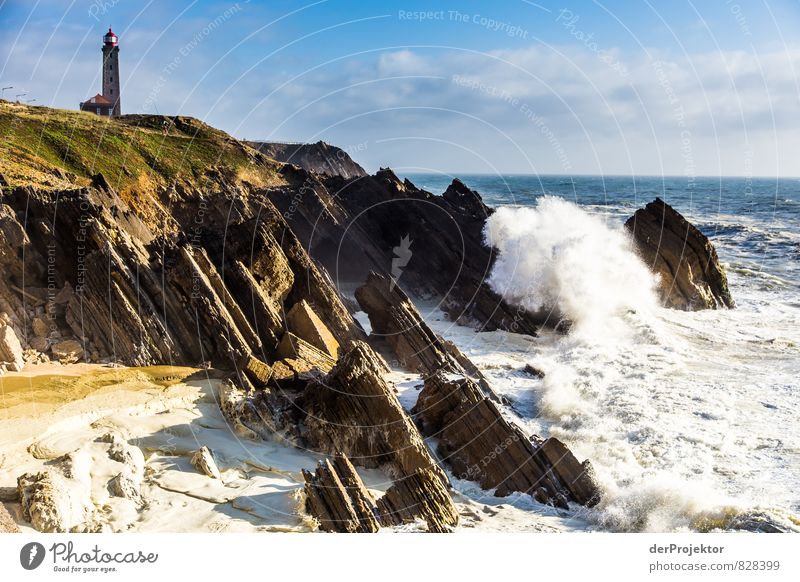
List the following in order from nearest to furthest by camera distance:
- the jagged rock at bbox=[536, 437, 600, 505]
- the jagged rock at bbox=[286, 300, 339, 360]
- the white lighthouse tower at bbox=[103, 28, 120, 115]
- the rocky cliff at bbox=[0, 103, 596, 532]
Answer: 1. the rocky cliff at bbox=[0, 103, 596, 532]
2. the jagged rock at bbox=[536, 437, 600, 505]
3. the jagged rock at bbox=[286, 300, 339, 360]
4. the white lighthouse tower at bbox=[103, 28, 120, 115]

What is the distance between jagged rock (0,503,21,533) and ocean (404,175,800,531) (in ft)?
27.9

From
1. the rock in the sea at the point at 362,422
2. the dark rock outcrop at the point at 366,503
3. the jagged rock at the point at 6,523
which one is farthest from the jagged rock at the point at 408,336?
the jagged rock at the point at 6,523

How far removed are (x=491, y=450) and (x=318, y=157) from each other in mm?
85573

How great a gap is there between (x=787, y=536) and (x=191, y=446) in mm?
10742


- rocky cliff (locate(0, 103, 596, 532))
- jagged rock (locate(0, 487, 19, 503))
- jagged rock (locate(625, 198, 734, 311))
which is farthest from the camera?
jagged rock (locate(625, 198, 734, 311))

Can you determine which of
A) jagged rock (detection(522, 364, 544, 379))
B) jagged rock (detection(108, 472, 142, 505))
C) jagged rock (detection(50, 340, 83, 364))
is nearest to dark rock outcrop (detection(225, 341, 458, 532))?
jagged rock (detection(108, 472, 142, 505))

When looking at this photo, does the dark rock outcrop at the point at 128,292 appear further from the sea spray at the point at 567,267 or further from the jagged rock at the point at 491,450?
the sea spray at the point at 567,267

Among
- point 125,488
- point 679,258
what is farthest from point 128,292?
point 679,258

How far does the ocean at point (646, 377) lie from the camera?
1424 cm

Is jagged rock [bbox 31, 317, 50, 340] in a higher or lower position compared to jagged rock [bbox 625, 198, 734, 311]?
lower

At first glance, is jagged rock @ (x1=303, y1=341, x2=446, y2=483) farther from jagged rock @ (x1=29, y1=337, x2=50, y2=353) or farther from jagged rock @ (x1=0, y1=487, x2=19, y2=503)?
jagged rock @ (x1=29, y1=337, x2=50, y2=353)

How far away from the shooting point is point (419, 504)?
12.1 metres

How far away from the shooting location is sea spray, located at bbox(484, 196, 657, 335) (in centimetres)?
3195

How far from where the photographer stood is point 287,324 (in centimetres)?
1981
